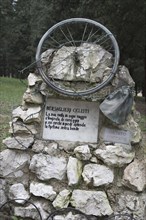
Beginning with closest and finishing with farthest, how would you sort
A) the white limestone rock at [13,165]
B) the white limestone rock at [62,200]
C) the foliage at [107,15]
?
the white limestone rock at [62,200] → the white limestone rock at [13,165] → the foliage at [107,15]

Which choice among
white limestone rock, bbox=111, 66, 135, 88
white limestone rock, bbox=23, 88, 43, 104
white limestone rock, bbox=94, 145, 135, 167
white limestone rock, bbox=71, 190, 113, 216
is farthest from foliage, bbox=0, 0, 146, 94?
white limestone rock, bbox=71, 190, 113, 216

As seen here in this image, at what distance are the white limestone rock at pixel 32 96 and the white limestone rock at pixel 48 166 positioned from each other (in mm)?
581

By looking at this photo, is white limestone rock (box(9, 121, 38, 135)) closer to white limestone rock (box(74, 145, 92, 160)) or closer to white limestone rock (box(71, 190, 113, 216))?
white limestone rock (box(74, 145, 92, 160))

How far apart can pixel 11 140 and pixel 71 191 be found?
0.85 m

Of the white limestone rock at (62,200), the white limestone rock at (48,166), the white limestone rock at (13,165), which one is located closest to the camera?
the white limestone rock at (62,200)

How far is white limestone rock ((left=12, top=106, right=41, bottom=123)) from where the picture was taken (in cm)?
427

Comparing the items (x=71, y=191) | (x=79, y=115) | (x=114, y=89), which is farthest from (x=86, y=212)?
(x=114, y=89)

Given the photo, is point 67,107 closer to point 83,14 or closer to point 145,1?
point 145,1

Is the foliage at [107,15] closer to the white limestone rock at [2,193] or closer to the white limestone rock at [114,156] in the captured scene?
the white limestone rock at [114,156]

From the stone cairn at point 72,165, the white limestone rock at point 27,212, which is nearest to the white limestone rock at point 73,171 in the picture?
the stone cairn at point 72,165

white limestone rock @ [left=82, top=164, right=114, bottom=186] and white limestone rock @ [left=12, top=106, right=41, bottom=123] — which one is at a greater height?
white limestone rock @ [left=12, top=106, right=41, bottom=123]

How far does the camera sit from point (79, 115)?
4.40 meters

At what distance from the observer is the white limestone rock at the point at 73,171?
13.7ft

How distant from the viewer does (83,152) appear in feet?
13.9
